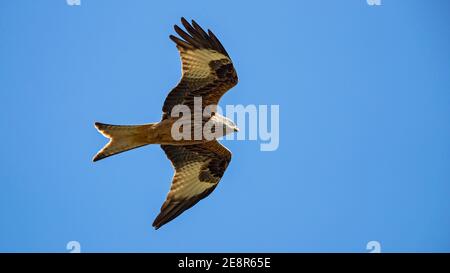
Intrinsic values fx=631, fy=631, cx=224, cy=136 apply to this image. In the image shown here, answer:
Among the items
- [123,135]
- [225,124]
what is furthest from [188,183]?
[123,135]

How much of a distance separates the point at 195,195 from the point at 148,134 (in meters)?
1.42

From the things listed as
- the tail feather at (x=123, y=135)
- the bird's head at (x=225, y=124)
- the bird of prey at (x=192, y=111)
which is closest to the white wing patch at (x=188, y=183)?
the bird of prey at (x=192, y=111)

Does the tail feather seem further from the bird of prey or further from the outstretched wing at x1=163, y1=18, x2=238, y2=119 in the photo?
the outstretched wing at x1=163, y1=18, x2=238, y2=119

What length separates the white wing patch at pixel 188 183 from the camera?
32.8 feet

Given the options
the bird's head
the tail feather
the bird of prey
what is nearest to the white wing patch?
the bird of prey

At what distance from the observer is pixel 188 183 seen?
10164 mm

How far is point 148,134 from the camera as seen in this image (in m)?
9.22

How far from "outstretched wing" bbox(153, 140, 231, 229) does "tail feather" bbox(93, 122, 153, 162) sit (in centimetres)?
105

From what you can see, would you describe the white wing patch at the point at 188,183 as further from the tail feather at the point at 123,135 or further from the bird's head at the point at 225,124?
the tail feather at the point at 123,135

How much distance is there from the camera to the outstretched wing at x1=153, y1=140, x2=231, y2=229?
1001cm

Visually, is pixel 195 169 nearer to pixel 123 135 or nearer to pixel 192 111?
pixel 192 111
